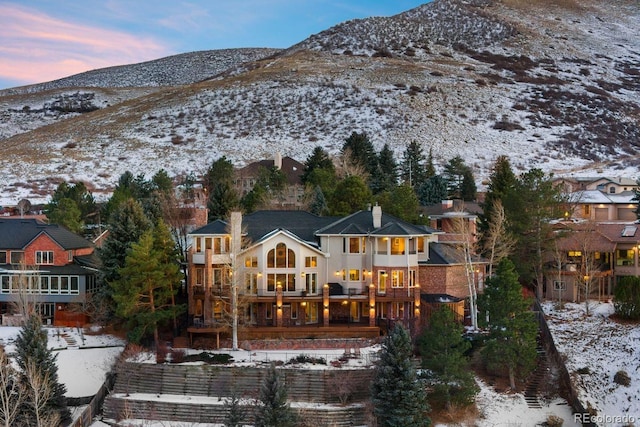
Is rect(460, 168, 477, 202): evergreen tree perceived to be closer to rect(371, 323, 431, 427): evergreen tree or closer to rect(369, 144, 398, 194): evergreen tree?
rect(369, 144, 398, 194): evergreen tree

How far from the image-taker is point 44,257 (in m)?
49.5

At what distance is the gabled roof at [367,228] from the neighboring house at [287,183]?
2012cm

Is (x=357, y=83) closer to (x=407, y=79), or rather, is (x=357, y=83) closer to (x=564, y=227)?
(x=407, y=79)

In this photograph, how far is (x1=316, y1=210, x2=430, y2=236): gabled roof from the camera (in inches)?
1725

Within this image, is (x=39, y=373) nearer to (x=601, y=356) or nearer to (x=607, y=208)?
(x=601, y=356)

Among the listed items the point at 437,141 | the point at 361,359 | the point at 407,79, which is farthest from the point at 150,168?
the point at 361,359

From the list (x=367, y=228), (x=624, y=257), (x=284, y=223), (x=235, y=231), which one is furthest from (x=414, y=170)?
(x=235, y=231)

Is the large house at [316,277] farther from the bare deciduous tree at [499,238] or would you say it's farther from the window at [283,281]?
the bare deciduous tree at [499,238]

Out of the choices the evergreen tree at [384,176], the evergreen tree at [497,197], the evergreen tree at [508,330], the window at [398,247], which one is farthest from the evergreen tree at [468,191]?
the evergreen tree at [508,330]

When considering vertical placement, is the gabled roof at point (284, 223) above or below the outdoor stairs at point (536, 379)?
above

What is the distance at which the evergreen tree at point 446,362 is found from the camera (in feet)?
110

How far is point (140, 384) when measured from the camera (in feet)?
117

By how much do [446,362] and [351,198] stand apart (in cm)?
2582

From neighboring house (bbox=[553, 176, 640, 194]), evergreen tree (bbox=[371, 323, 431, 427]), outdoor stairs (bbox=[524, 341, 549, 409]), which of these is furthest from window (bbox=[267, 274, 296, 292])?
neighboring house (bbox=[553, 176, 640, 194])
